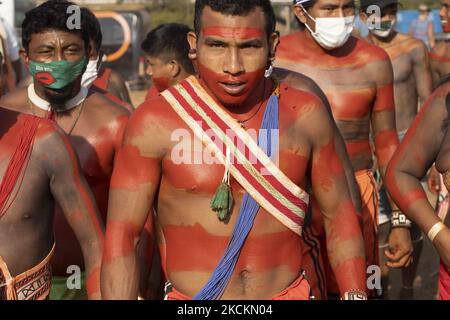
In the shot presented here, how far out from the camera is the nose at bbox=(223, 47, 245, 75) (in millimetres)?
4090

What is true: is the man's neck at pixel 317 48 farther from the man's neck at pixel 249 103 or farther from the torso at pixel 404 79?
the man's neck at pixel 249 103

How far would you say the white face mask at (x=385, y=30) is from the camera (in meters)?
9.32

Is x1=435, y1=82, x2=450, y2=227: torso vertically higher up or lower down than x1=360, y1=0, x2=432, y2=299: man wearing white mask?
higher up

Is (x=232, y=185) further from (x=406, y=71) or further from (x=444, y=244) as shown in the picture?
(x=406, y=71)

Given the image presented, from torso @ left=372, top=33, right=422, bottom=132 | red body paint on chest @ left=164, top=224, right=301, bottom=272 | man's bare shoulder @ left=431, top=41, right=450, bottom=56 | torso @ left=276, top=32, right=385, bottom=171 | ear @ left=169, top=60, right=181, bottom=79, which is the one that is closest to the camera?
red body paint on chest @ left=164, top=224, right=301, bottom=272

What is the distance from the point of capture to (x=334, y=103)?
6.80m

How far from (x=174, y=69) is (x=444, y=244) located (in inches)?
125

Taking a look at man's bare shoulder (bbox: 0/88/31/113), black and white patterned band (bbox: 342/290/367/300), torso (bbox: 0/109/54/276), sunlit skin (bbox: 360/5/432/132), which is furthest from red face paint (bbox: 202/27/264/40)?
sunlit skin (bbox: 360/5/432/132)

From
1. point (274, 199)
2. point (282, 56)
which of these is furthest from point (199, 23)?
Answer: point (282, 56)

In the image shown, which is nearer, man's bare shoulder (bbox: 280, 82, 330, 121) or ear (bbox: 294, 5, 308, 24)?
man's bare shoulder (bbox: 280, 82, 330, 121)

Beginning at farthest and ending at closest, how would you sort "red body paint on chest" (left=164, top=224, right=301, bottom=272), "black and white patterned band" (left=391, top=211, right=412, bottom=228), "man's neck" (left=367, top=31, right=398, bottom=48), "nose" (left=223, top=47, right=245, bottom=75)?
"man's neck" (left=367, top=31, right=398, bottom=48) → "black and white patterned band" (left=391, top=211, right=412, bottom=228) → "red body paint on chest" (left=164, top=224, right=301, bottom=272) → "nose" (left=223, top=47, right=245, bottom=75)

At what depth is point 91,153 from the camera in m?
5.72

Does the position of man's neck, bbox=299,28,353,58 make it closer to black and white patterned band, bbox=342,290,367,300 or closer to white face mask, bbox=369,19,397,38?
white face mask, bbox=369,19,397,38
